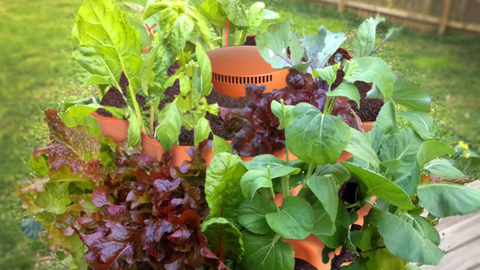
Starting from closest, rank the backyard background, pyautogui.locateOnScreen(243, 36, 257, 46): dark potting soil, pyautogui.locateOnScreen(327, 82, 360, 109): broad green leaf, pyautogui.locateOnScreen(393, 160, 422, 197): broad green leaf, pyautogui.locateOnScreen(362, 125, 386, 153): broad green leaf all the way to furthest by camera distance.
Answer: pyautogui.locateOnScreen(327, 82, 360, 109): broad green leaf < pyautogui.locateOnScreen(393, 160, 422, 197): broad green leaf < pyautogui.locateOnScreen(362, 125, 386, 153): broad green leaf < pyautogui.locateOnScreen(243, 36, 257, 46): dark potting soil < the backyard background

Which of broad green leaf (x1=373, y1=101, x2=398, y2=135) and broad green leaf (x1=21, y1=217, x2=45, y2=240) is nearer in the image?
broad green leaf (x1=373, y1=101, x2=398, y2=135)

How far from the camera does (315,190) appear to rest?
2.22 ft

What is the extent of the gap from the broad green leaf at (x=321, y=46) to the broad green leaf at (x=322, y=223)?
0.46 meters

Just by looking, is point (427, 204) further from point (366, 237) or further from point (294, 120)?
point (294, 120)

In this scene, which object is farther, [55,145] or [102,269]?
[55,145]

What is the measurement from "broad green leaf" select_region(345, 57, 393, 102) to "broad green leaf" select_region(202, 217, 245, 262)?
0.34 meters

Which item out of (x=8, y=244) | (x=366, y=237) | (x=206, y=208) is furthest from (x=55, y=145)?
(x=8, y=244)

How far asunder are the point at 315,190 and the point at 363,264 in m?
0.28

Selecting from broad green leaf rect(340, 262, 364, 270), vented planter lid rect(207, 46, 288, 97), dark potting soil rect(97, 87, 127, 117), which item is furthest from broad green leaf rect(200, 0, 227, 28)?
broad green leaf rect(340, 262, 364, 270)

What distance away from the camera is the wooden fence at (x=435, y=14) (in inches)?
81.7

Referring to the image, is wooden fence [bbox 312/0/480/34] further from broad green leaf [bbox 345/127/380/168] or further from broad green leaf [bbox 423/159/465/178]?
broad green leaf [bbox 345/127/380/168]

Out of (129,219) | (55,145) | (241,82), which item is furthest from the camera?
(241,82)

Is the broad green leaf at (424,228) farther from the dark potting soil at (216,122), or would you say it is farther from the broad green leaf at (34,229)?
the broad green leaf at (34,229)

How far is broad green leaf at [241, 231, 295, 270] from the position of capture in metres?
0.76
